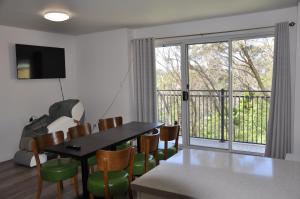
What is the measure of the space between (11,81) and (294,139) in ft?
15.0

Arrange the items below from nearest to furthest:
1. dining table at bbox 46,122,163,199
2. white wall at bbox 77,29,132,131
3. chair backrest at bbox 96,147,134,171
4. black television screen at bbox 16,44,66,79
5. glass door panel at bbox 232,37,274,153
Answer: chair backrest at bbox 96,147,134,171
dining table at bbox 46,122,163,199
glass door panel at bbox 232,37,274,153
black television screen at bbox 16,44,66,79
white wall at bbox 77,29,132,131

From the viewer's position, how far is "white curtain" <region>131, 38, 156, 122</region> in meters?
4.89

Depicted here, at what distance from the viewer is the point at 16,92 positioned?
4.65 m

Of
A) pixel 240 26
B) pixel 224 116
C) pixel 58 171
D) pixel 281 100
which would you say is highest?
pixel 240 26

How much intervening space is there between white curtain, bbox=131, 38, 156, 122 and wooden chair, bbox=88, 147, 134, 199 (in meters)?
2.56

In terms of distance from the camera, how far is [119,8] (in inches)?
141

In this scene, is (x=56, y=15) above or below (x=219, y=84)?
above

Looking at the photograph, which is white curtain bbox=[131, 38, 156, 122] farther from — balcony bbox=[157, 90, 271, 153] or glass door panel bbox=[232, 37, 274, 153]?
glass door panel bbox=[232, 37, 274, 153]

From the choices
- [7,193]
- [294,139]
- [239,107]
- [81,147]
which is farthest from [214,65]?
[7,193]

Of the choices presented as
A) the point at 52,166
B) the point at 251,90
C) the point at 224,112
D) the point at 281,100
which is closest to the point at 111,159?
the point at 52,166

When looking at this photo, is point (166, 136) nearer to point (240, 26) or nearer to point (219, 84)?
point (219, 84)

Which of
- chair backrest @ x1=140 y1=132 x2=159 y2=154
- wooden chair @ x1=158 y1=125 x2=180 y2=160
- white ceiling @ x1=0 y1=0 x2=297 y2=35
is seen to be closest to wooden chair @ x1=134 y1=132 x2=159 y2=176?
chair backrest @ x1=140 y1=132 x2=159 y2=154

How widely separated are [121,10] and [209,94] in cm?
219

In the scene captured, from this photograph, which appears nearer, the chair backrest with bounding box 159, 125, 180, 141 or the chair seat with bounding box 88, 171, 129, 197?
the chair seat with bounding box 88, 171, 129, 197
